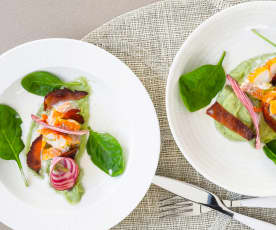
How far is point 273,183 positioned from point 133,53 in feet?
1.97

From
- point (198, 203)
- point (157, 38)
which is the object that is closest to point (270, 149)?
point (198, 203)

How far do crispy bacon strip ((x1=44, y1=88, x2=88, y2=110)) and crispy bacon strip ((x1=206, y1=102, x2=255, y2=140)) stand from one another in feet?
1.30

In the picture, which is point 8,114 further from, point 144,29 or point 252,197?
point 252,197

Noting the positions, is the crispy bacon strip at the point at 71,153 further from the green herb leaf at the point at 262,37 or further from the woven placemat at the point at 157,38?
the green herb leaf at the point at 262,37

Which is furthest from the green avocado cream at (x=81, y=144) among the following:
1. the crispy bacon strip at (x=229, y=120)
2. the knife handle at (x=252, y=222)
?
the knife handle at (x=252, y=222)

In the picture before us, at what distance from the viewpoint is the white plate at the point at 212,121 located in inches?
39.9

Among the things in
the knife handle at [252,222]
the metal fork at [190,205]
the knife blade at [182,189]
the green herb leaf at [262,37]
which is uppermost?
the green herb leaf at [262,37]

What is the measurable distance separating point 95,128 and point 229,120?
41cm

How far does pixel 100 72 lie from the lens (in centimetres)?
103

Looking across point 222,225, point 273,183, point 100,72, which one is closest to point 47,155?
point 100,72

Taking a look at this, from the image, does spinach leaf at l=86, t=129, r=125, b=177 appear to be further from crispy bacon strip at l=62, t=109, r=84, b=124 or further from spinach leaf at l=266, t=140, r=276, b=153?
spinach leaf at l=266, t=140, r=276, b=153

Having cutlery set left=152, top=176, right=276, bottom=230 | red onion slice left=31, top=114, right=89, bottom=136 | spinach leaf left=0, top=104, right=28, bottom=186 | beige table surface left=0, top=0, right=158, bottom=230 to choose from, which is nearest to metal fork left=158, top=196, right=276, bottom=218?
cutlery set left=152, top=176, right=276, bottom=230

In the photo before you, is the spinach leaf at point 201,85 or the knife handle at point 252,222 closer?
the spinach leaf at point 201,85

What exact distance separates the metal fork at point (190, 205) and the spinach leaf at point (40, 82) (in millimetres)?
495
